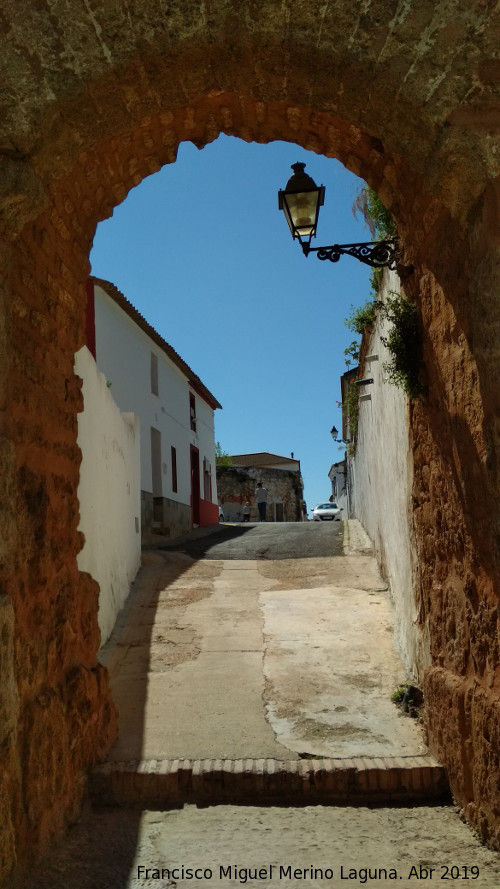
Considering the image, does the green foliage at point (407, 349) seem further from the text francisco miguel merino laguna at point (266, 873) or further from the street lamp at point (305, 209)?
the text francisco miguel merino laguna at point (266, 873)

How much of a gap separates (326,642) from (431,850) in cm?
302

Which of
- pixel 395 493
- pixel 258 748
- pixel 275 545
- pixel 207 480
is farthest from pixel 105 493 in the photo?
pixel 207 480

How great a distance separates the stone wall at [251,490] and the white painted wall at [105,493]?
23.4 m

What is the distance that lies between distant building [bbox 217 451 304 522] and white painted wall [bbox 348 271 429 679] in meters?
23.9

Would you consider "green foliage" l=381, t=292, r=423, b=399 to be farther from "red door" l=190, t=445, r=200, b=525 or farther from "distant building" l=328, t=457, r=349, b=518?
"distant building" l=328, t=457, r=349, b=518

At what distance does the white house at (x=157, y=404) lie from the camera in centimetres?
1374

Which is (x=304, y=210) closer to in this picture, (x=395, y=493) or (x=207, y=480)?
(x=395, y=493)

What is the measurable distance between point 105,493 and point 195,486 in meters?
15.3

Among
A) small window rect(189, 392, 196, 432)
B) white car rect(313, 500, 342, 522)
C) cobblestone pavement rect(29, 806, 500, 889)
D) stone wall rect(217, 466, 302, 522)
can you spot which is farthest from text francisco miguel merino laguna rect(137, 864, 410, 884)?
stone wall rect(217, 466, 302, 522)

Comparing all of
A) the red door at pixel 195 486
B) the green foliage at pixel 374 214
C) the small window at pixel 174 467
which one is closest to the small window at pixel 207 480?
the red door at pixel 195 486

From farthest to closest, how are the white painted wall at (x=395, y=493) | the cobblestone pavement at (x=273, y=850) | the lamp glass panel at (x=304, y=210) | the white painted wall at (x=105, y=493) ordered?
the white painted wall at (x=105, y=493) < the white painted wall at (x=395, y=493) < the lamp glass panel at (x=304, y=210) < the cobblestone pavement at (x=273, y=850)

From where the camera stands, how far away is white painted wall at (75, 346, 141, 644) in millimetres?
5688

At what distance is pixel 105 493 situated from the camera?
6.59m

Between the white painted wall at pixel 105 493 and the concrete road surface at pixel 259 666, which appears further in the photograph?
the white painted wall at pixel 105 493
